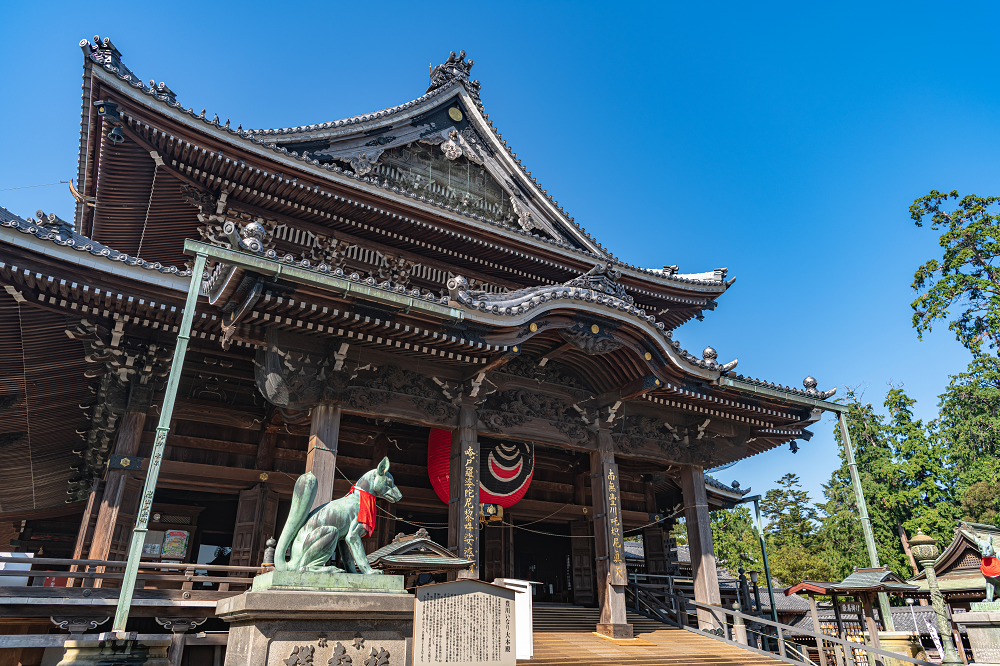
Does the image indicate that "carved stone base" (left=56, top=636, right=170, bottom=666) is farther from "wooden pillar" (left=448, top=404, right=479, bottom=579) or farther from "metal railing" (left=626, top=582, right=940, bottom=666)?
"metal railing" (left=626, top=582, right=940, bottom=666)

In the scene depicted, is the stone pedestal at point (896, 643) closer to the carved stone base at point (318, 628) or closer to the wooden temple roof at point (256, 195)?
the wooden temple roof at point (256, 195)

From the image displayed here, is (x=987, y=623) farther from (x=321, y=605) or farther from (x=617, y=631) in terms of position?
(x=321, y=605)

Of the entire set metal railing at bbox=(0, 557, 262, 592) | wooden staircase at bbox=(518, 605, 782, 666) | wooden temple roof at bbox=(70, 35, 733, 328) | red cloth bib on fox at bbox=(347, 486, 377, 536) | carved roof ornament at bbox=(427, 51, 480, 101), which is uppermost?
carved roof ornament at bbox=(427, 51, 480, 101)

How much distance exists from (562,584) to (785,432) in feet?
25.2

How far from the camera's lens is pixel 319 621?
5.07 meters

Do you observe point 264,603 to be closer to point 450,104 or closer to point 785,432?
point 785,432

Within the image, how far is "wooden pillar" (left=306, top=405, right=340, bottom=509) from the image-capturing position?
8.97m

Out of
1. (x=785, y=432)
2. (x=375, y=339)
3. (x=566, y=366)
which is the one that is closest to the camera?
(x=375, y=339)

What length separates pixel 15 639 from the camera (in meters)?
6.96


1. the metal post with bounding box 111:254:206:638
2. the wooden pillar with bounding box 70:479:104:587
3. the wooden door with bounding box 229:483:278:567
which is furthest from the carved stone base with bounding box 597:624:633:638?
the wooden pillar with bounding box 70:479:104:587

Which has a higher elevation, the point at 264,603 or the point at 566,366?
the point at 566,366

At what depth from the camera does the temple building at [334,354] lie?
8.66 meters

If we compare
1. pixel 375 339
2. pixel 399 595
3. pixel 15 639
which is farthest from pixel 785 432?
pixel 15 639

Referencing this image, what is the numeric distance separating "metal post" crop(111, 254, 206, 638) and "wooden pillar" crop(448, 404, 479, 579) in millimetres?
4783
